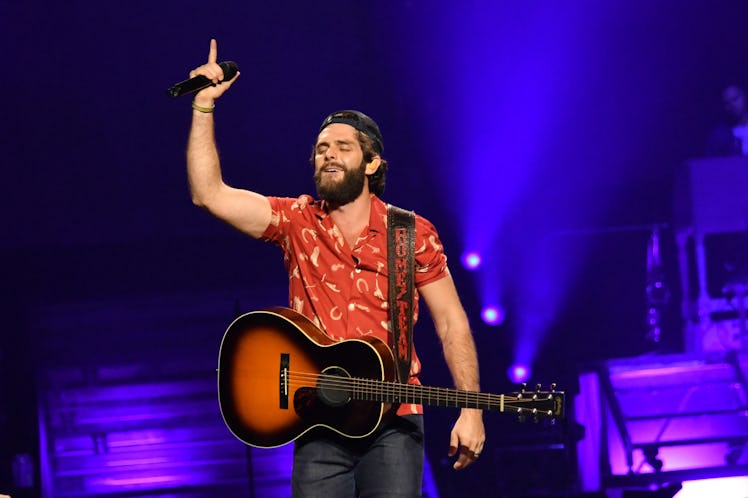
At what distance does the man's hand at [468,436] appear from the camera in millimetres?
3963

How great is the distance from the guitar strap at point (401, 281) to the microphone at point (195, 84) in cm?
83

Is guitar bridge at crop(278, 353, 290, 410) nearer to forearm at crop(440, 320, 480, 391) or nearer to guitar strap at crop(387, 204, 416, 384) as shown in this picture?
guitar strap at crop(387, 204, 416, 384)

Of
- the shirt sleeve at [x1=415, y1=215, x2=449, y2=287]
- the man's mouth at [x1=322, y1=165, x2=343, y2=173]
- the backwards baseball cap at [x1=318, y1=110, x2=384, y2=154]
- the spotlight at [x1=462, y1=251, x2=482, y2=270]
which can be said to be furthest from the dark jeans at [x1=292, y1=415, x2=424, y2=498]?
the spotlight at [x1=462, y1=251, x2=482, y2=270]

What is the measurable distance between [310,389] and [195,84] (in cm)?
123

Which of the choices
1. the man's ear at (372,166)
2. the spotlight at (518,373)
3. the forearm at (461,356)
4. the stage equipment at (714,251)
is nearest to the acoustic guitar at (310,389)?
the forearm at (461,356)

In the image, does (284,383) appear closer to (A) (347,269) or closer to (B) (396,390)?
(B) (396,390)

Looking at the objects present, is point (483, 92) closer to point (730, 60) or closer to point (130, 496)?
point (730, 60)

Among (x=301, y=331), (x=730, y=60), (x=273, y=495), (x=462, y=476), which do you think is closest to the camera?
(x=301, y=331)

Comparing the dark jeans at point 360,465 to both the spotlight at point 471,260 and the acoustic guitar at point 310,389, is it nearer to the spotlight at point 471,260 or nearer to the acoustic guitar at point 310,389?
the acoustic guitar at point 310,389

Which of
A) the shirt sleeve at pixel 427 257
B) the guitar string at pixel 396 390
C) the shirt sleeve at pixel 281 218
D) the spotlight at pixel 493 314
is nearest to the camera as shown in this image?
the guitar string at pixel 396 390

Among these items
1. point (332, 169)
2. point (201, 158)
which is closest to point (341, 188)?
point (332, 169)

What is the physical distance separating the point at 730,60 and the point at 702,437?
373 centimetres

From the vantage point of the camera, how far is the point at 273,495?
8812mm

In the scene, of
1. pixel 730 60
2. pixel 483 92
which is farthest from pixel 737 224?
pixel 483 92
